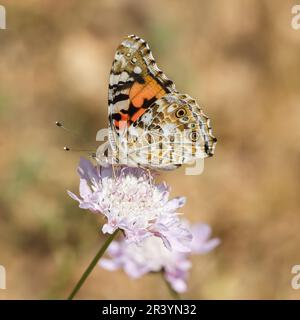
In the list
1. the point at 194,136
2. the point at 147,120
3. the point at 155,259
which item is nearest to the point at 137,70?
the point at 147,120

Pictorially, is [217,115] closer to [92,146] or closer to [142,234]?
[92,146]

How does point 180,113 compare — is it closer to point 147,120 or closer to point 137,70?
point 147,120

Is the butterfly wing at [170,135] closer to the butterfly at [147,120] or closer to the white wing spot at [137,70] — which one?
the butterfly at [147,120]

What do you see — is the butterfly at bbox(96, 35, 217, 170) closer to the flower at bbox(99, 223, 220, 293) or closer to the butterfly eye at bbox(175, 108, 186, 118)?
the butterfly eye at bbox(175, 108, 186, 118)

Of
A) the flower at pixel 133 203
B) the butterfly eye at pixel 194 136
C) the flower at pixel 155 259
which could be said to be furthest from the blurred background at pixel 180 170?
the butterfly eye at pixel 194 136

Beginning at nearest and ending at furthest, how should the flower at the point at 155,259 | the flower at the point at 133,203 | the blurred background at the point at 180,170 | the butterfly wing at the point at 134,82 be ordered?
the flower at the point at 133,203 → the butterfly wing at the point at 134,82 → the flower at the point at 155,259 → the blurred background at the point at 180,170
